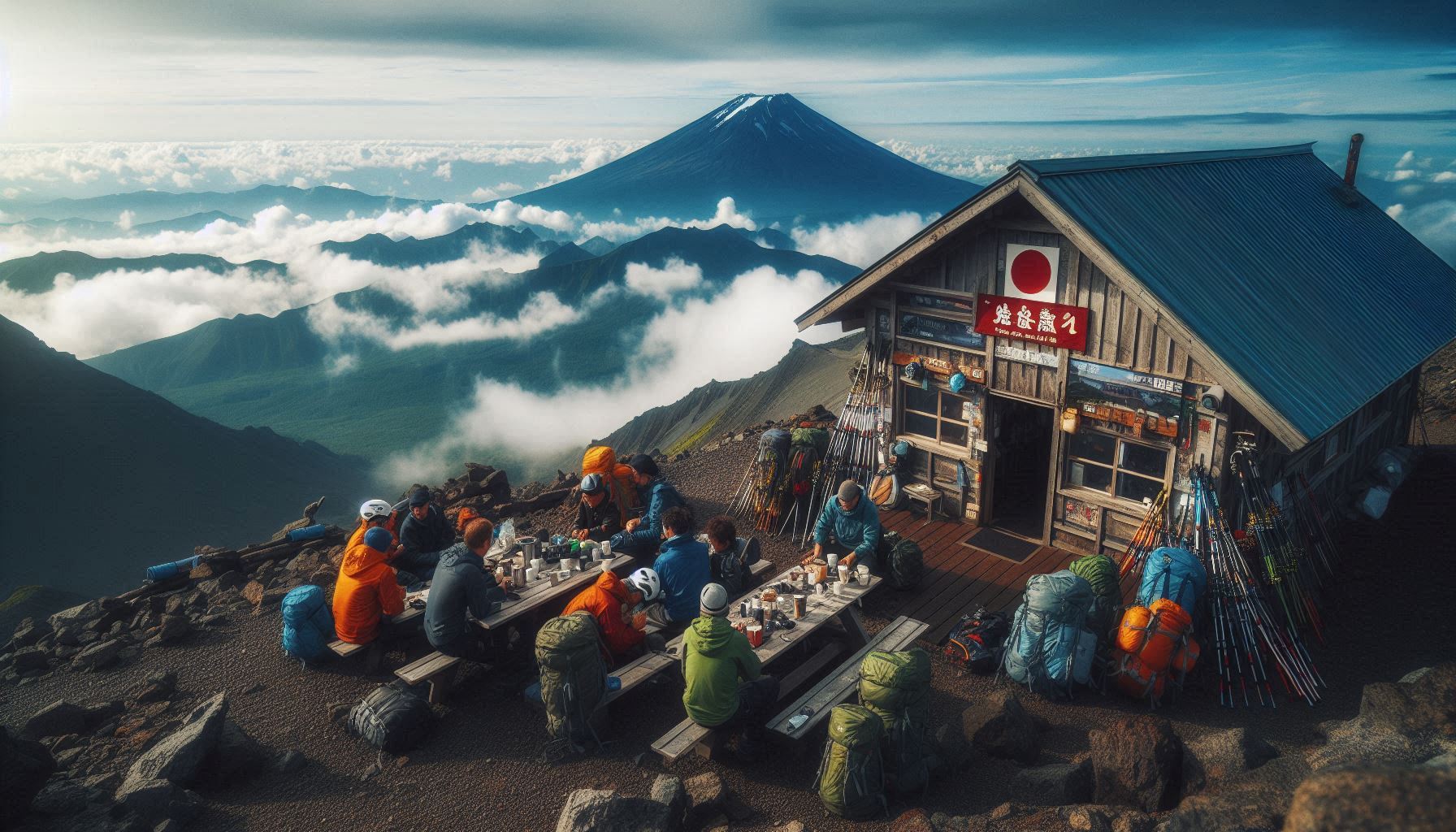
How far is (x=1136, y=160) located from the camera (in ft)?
42.8

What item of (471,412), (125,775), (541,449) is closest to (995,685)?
(125,775)

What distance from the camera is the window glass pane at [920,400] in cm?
1345

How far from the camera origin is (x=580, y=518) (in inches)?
471

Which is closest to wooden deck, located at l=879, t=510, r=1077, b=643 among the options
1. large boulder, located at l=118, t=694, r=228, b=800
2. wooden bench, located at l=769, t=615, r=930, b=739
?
wooden bench, located at l=769, t=615, r=930, b=739

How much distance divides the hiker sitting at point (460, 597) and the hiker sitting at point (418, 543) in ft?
6.27

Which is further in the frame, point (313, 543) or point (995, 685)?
point (313, 543)

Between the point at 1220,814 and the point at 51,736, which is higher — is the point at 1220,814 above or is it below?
above

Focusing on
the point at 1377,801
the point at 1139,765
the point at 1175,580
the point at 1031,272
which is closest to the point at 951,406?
the point at 1031,272

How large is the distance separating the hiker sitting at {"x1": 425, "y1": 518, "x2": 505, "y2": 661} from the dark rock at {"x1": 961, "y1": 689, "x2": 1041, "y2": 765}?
5.12 meters

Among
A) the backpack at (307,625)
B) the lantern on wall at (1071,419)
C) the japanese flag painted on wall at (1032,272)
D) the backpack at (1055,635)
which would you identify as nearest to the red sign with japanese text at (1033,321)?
the japanese flag painted on wall at (1032,272)

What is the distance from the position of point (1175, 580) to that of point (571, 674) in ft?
21.5

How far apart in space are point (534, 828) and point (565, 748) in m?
0.97

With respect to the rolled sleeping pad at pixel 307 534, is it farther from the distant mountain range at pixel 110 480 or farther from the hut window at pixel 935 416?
the distant mountain range at pixel 110 480

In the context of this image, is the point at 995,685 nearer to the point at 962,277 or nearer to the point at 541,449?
the point at 962,277
